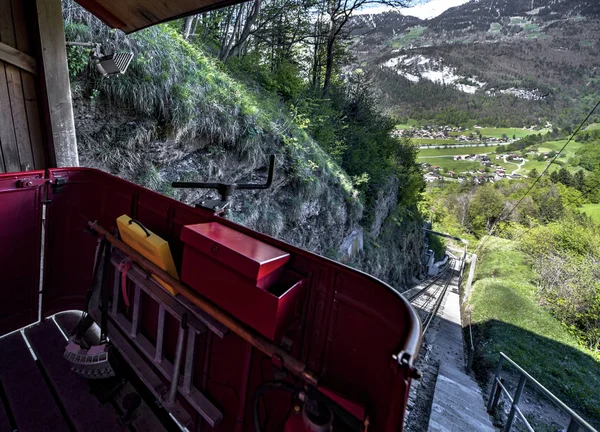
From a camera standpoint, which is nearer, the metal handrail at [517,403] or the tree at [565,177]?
the metal handrail at [517,403]

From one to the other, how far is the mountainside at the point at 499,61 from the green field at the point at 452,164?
1066 centimetres

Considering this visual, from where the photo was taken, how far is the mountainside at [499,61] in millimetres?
55375

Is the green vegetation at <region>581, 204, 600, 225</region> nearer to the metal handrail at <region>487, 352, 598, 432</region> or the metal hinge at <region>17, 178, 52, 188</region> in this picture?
the metal handrail at <region>487, 352, 598, 432</region>

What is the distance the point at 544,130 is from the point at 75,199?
91834 millimetres

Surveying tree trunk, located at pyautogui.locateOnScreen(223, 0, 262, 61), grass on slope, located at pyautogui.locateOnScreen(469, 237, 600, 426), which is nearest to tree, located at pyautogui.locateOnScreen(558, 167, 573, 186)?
grass on slope, located at pyautogui.locateOnScreen(469, 237, 600, 426)

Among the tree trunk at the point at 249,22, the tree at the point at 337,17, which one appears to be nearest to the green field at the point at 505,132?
the tree at the point at 337,17

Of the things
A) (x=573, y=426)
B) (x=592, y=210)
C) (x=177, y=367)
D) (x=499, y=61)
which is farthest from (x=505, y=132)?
(x=177, y=367)

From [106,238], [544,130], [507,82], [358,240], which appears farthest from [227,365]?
[544,130]

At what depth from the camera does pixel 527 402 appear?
622 cm

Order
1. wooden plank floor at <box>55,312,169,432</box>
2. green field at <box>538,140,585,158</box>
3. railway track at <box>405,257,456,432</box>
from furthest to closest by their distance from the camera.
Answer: green field at <box>538,140,585,158</box> < railway track at <box>405,257,456,432</box> < wooden plank floor at <box>55,312,169,432</box>

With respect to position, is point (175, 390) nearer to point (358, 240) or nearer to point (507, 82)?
point (358, 240)

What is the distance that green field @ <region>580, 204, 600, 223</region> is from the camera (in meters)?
34.5

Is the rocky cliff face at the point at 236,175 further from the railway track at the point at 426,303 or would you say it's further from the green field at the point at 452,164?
the green field at the point at 452,164

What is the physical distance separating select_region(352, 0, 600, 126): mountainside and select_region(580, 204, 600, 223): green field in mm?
22460
